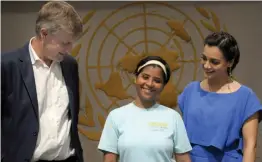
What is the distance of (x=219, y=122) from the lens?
5.39ft

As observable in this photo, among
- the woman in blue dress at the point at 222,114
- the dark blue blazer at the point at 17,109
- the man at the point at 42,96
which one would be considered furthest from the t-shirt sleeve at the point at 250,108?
the dark blue blazer at the point at 17,109

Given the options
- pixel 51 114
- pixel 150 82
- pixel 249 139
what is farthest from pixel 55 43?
pixel 249 139

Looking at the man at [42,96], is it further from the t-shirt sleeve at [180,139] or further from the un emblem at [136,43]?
the un emblem at [136,43]

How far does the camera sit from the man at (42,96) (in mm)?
1408

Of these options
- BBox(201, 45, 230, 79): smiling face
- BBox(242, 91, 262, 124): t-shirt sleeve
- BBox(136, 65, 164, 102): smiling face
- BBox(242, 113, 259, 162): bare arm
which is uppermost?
BBox(201, 45, 230, 79): smiling face

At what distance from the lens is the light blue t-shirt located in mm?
1521

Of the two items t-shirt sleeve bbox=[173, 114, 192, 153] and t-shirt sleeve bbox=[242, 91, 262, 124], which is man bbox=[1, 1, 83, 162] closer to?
t-shirt sleeve bbox=[173, 114, 192, 153]

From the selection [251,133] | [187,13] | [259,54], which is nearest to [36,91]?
[251,133]

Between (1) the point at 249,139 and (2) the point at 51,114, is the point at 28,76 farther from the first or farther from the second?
(1) the point at 249,139

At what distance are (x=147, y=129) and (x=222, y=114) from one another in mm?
318

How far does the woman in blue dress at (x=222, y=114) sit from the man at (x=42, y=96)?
495 mm

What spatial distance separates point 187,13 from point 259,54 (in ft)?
1.85

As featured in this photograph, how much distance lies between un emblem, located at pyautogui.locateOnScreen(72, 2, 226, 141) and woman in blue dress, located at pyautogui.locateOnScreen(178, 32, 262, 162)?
3.80 feet

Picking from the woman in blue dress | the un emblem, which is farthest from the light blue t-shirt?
the un emblem
